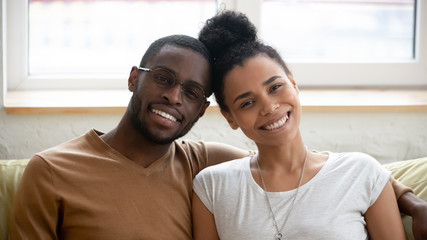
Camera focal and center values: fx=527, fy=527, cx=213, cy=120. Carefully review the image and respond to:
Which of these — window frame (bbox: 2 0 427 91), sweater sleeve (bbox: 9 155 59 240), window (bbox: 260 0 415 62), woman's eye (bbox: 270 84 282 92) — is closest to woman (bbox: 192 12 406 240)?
woman's eye (bbox: 270 84 282 92)

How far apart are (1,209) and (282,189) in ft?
2.90

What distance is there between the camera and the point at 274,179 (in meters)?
1.61

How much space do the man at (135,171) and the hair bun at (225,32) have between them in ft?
0.15

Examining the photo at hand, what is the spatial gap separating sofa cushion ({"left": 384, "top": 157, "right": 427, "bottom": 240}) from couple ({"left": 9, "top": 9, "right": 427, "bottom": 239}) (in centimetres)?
8

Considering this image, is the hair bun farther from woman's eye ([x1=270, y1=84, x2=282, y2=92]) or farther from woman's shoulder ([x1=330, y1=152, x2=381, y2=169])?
woman's shoulder ([x1=330, y1=152, x2=381, y2=169])

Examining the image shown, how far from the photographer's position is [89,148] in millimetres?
1608

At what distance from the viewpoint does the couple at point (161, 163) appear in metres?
1.49

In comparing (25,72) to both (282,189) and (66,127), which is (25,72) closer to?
(66,127)

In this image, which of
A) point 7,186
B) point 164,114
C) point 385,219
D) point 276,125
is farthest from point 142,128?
point 385,219

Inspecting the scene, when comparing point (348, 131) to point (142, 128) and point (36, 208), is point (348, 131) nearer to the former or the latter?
point (142, 128)

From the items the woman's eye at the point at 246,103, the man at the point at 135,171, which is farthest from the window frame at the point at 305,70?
the woman's eye at the point at 246,103

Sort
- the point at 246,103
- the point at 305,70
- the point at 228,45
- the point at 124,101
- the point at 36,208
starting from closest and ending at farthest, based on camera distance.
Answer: the point at 36,208
the point at 246,103
the point at 228,45
the point at 124,101
the point at 305,70

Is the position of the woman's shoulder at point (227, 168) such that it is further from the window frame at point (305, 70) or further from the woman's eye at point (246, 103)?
the window frame at point (305, 70)

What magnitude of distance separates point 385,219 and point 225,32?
744 mm
